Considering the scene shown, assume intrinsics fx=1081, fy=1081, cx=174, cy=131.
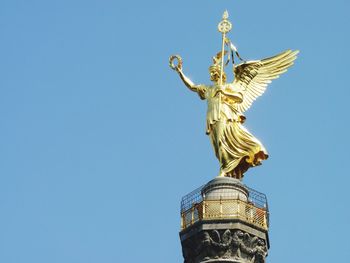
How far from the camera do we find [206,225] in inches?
1558

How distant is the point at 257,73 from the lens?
45.6 metres

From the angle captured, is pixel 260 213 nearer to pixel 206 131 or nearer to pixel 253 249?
pixel 253 249

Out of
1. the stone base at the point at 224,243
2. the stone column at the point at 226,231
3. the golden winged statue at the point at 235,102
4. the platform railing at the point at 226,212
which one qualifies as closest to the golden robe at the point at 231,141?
the golden winged statue at the point at 235,102

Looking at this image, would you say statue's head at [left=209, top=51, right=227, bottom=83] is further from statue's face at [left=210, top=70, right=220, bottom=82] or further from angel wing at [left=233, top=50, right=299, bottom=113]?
angel wing at [left=233, top=50, right=299, bottom=113]

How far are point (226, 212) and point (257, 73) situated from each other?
26.4 feet

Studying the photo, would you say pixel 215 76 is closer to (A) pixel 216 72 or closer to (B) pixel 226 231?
(A) pixel 216 72

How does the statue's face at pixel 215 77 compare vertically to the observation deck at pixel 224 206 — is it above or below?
above

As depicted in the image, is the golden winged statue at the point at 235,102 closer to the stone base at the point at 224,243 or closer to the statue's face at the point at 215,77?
the statue's face at the point at 215,77

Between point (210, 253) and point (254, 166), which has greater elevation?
point (254, 166)

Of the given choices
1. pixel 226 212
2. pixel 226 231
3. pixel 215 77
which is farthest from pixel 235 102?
pixel 226 231

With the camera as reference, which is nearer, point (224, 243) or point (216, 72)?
point (224, 243)

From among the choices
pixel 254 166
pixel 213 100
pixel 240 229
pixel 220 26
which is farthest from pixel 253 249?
pixel 220 26

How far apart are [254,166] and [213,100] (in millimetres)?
3234

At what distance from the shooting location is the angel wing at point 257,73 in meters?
44.9
